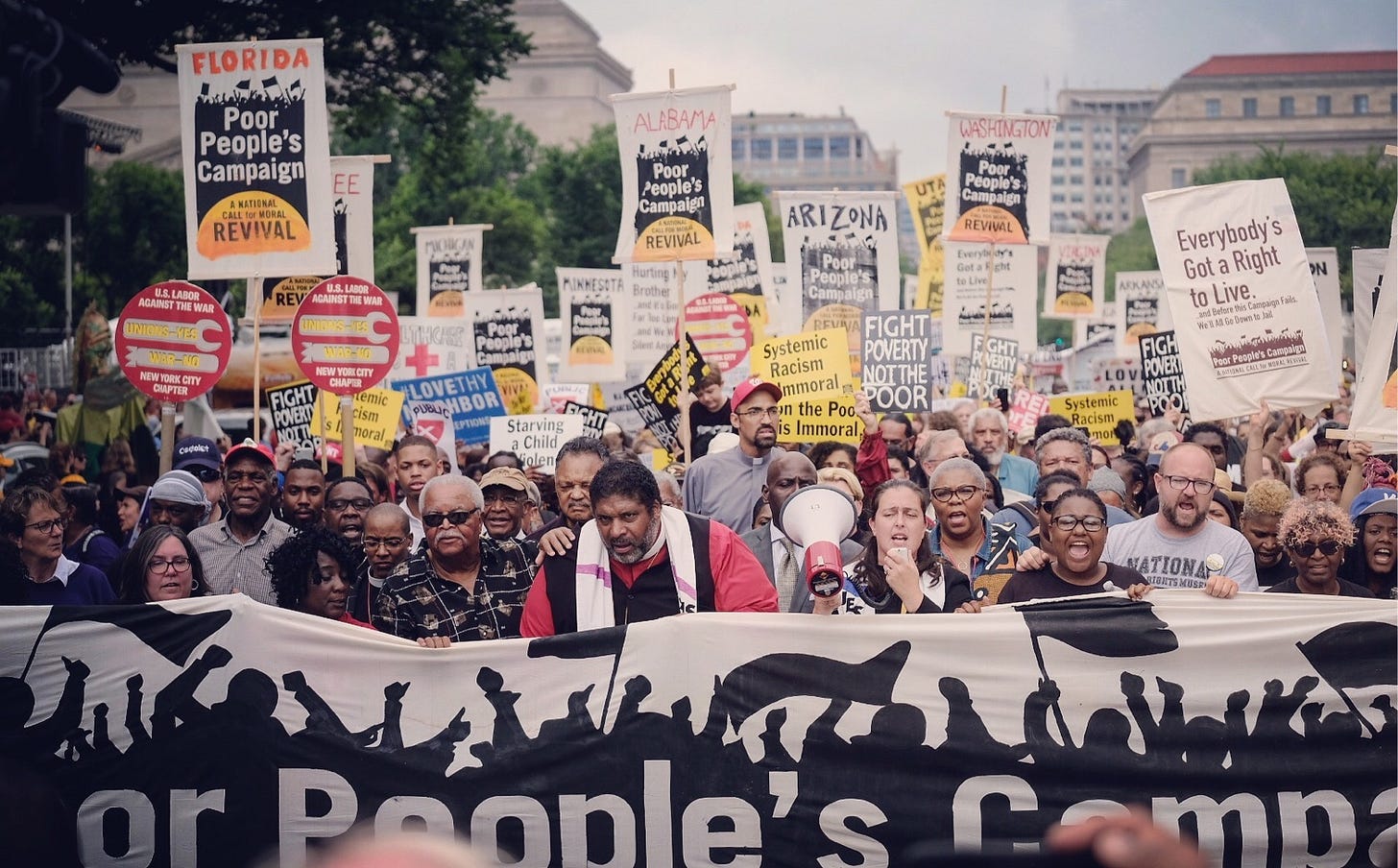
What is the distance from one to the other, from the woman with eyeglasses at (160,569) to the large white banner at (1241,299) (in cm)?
601

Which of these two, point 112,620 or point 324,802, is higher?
point 112,620

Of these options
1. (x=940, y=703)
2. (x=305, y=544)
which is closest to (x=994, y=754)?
(x=940, y=703)

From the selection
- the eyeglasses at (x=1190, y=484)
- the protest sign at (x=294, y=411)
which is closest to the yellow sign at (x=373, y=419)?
the protest sign at (x=294, y=411)

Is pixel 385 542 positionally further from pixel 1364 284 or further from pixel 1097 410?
pixel 1364 284

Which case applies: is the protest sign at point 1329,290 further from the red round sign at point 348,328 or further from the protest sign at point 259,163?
the protest sign at point 259,163

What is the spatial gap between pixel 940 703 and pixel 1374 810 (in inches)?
55.7

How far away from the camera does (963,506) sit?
689 centimetres

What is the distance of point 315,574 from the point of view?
21.8ft

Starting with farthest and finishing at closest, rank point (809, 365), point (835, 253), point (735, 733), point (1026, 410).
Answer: point (835, 253) < point (1026, 410) < point (809, 365) < point (735, 733)

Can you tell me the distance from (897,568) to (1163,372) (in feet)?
31.7

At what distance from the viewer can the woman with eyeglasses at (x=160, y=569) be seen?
6.81m

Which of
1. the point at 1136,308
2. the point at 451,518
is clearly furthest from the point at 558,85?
the point at 451,518

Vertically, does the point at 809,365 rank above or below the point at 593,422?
above

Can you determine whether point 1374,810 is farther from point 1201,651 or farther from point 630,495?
point 630,495
